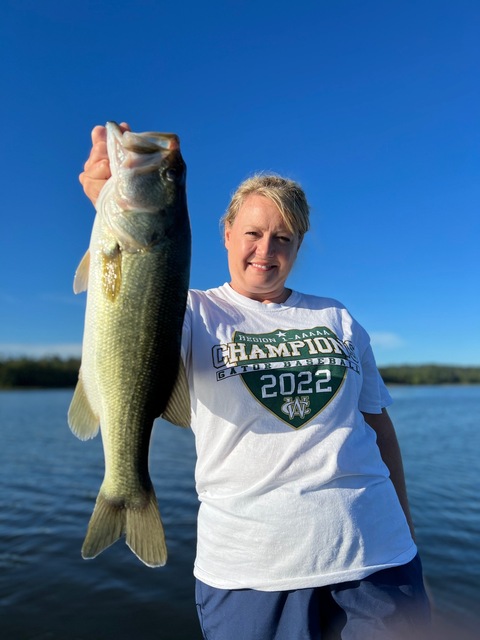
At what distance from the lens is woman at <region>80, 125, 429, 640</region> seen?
251 centimetres

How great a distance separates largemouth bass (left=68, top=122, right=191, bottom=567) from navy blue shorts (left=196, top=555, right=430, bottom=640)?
45 cm

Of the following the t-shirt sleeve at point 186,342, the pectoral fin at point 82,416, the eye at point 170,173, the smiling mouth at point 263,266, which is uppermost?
the eye at point 170,173

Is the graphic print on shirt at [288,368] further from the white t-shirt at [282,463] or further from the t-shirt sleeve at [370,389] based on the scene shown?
the t-shirt sleeve at [370,389]

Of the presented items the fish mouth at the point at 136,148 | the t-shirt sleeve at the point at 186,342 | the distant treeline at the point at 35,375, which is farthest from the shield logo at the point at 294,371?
the distant treeline at the point at 35,375

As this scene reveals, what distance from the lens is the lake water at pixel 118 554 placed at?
21.1ft

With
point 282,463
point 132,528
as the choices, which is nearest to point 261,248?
point 282,463

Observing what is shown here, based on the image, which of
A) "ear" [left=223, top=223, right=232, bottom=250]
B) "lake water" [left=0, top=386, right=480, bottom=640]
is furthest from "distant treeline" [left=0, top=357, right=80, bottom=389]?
"ear" [left=223, top=223, right=232, bottom=250]

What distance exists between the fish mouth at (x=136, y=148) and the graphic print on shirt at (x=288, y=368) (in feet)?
3.37

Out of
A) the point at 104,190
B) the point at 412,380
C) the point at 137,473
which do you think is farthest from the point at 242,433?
the point at 412,380

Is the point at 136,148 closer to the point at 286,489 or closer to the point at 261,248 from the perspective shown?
the point at 261,248

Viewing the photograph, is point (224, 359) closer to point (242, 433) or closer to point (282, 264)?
point (242, 433)

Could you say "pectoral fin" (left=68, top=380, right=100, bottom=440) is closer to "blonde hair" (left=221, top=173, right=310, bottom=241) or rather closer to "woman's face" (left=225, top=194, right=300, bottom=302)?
"woman's face" (left=225, top=194, right=300, bottom=302)

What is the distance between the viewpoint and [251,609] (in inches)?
99.0

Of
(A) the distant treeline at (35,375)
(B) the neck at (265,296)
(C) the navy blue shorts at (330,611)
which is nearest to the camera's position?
(C) the navy blue shorts at (330,611)
